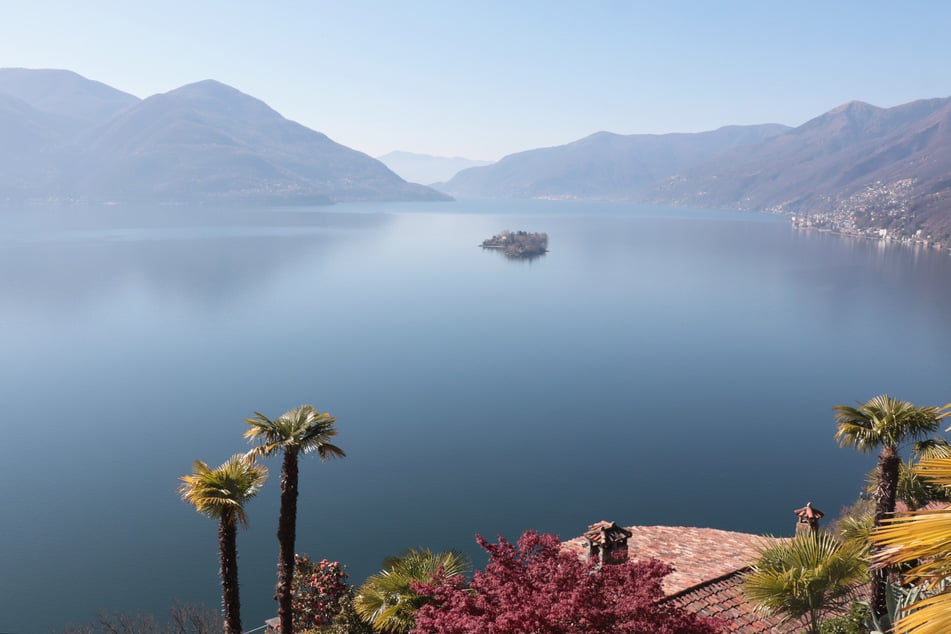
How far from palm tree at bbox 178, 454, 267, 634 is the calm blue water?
21.4 metres

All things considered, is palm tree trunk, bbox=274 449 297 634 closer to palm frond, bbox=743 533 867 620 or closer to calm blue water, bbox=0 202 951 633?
palm frond, bbox=743 533 867 620

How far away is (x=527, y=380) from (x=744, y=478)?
99.5ft

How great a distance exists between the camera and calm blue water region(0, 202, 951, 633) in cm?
4488

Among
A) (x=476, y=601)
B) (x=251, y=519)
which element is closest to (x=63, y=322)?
(x=251, y=519)

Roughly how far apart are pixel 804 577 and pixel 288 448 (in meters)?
13.3

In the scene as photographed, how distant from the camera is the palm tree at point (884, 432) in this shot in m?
15.0

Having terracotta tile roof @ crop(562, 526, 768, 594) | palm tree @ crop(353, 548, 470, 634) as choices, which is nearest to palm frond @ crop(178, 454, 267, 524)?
palm tree @ crop(353, 548, 470, 634)

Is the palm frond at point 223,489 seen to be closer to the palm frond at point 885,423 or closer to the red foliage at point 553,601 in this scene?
the red foliage at point 553,601

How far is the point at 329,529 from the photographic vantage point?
151 ft

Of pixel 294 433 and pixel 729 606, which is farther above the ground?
pixel 294 433

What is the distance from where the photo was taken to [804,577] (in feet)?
43.9

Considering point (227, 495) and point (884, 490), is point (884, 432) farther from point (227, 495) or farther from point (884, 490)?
point (227, 495)

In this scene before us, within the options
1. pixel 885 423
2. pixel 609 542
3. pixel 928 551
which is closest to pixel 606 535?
pixel 609 542

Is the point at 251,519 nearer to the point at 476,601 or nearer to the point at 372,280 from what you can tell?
the point at 476,601
